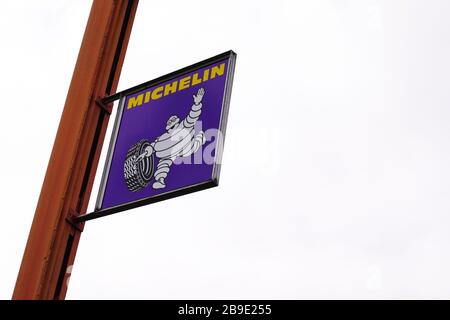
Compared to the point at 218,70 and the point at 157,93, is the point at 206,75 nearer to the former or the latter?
the point at 218,70

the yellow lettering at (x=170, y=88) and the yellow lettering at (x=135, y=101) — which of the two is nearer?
the yellow lettering at (x=170, y=88)

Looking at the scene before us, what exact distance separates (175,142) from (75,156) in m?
1.33

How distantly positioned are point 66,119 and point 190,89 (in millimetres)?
1566

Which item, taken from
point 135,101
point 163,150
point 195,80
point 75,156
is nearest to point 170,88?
point 195,80

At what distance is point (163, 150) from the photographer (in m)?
8.77

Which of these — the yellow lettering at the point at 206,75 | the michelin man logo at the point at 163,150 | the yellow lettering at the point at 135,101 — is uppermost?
the yellow lettering at the point at 206,75

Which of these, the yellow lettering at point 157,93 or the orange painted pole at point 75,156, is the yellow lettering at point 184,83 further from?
the orange painted pole at point 75,156

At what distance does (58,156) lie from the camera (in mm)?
9492

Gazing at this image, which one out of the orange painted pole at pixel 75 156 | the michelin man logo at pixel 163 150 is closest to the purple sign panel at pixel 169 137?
the michelin man logo at pixel 163 150

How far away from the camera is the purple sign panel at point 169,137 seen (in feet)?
27.3

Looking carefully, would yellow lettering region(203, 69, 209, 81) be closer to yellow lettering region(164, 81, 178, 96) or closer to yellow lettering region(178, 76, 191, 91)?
yellow lettering region(178, 76, 191, 91)

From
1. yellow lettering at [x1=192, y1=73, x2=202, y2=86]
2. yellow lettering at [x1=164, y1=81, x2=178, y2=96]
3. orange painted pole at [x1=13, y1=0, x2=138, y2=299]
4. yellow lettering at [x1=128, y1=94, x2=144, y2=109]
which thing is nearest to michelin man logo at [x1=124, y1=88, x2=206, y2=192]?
yellow lettering at [x1=192, y1=73, x2=202, y2=86]

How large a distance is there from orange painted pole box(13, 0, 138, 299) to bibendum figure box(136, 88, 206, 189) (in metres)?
0.87
